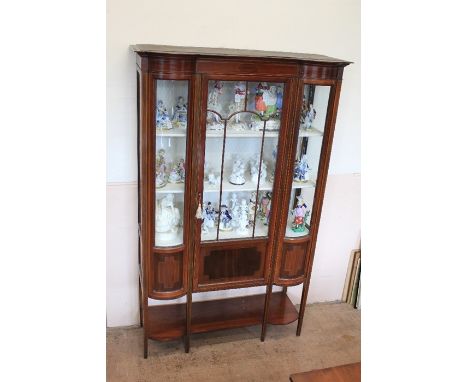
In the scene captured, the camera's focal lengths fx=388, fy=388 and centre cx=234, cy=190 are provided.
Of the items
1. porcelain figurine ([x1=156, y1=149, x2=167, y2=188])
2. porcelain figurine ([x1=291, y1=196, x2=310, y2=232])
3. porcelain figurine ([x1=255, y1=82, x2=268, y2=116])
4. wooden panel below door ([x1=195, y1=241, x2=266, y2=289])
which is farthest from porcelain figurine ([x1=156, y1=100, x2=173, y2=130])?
porcelain figurine ([x1=291, y1=196, x2=310, y2=232])

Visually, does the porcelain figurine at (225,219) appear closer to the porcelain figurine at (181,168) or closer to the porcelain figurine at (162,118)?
the porcelain figurine at (181,168)

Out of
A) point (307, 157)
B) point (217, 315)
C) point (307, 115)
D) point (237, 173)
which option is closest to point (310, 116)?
point (307, 115)

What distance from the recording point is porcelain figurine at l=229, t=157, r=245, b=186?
7.39 feet

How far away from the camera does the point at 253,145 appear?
7.23ft

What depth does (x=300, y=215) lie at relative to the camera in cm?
242

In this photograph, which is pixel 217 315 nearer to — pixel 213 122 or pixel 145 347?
pixel 145 347

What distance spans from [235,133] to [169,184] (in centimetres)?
46

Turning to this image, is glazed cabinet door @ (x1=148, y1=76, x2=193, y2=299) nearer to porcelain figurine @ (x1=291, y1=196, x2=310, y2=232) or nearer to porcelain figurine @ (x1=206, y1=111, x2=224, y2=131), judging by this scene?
porcelain figurine @ (x1=206, y1=111, x2=224, y2=131)

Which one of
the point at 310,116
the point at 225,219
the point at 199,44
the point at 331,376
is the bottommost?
the point at 331,376

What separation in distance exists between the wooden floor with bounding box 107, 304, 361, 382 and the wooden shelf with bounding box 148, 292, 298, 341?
0.48ft
